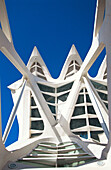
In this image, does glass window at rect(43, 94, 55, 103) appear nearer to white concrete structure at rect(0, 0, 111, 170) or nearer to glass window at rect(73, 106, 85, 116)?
white concrete structure at rect(0, 0, 111, 170)

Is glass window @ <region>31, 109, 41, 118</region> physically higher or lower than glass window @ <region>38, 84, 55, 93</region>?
lower

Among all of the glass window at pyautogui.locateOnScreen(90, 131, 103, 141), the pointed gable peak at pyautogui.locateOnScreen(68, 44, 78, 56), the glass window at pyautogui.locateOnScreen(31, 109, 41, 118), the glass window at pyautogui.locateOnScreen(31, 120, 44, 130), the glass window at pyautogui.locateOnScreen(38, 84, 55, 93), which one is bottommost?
the glass window at pyautogui.locateOnScreen(90, 131, 103, 141)

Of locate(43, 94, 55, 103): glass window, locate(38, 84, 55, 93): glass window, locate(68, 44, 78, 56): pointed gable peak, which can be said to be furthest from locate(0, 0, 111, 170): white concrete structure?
locate(68, 44, 78, 56): pointed gable peak

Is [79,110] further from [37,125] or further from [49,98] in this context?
[37,125]

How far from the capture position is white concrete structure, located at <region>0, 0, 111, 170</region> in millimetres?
9125

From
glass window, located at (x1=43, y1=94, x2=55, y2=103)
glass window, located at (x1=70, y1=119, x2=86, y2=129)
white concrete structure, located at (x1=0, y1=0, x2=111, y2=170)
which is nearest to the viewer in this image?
white concrete structure, located at (x1=0, y1=0, x2=111, y2=170)

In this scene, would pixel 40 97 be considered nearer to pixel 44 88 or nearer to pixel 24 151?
pixel 44 88

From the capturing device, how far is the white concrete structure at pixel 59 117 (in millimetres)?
9125

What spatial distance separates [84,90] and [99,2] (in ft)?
36.3

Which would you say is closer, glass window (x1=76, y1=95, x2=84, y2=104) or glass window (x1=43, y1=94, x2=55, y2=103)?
glass window (x1=76, y1=95, x2=84, y2=104)

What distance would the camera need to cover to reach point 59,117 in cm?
1955

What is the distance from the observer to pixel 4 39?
383 inches

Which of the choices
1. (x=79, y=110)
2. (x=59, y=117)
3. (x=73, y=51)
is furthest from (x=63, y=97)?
(x=73, y=51)

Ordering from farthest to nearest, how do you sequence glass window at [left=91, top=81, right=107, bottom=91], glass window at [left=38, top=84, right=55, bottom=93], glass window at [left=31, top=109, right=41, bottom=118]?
glass window at [left=91, top=81, right=107, bottom=91] < glass window at [left=38, top=84, right=55, bottom=93] < glass window at [left=31, top=109, right=41, bottom=118]
